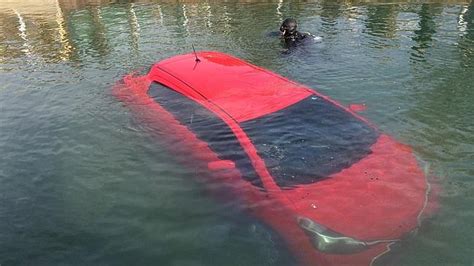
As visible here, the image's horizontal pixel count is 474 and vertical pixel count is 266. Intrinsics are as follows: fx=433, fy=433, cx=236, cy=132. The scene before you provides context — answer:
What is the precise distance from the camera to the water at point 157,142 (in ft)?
15.7

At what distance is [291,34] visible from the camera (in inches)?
498

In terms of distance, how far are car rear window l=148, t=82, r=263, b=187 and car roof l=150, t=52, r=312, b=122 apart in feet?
0.58

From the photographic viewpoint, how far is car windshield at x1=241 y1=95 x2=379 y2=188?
5.07 m

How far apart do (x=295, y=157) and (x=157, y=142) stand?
2.44 m

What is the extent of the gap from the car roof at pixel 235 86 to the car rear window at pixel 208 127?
0.58ft

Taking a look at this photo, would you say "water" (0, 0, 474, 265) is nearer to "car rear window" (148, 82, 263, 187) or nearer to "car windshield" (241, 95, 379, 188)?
"car rear window" (148, 82, 263, 187)

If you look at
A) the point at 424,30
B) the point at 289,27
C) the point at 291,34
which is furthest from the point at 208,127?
the point at 424,30

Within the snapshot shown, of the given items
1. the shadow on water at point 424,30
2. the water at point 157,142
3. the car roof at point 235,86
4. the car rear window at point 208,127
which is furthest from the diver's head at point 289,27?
the car rear window at point 208,127

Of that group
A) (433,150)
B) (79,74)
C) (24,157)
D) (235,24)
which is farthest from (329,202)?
(235,24)

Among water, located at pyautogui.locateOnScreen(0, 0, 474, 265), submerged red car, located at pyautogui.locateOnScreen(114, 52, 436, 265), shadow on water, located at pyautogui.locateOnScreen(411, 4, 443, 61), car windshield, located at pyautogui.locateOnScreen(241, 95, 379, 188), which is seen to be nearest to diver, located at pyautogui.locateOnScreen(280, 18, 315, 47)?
water, located at pyautogui.locateOnScreen(0, 0, 474, 265)

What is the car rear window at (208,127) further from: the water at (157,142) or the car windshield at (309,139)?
the water at (157,142)

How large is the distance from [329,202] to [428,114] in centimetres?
431

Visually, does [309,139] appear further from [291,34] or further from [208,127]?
[291,34]

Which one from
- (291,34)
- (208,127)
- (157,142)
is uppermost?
(208,127)
